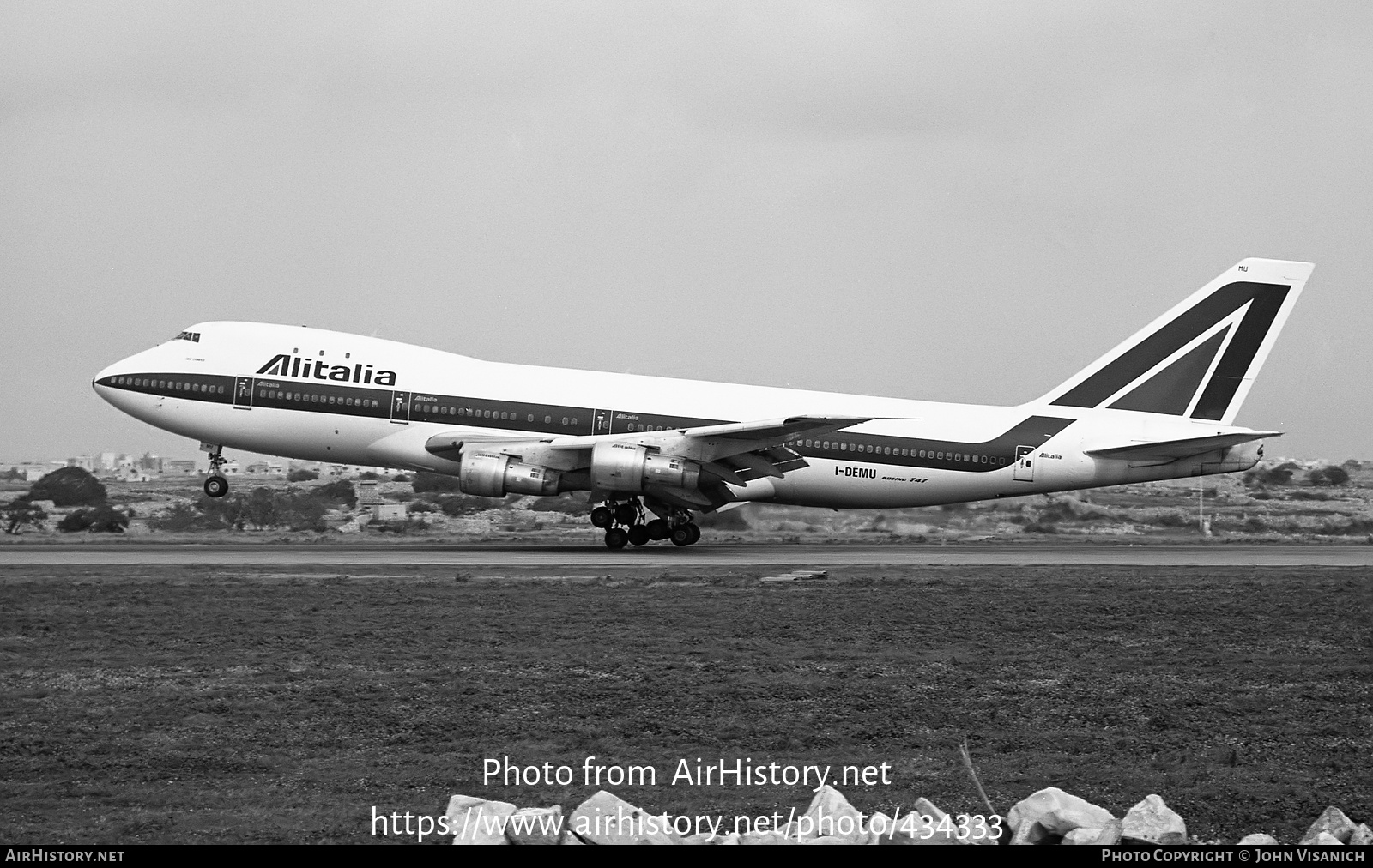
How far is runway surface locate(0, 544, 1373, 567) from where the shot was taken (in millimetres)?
28547

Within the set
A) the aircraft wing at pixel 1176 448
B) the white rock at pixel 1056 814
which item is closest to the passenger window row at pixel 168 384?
the aircraft wing at pixel 1176 448

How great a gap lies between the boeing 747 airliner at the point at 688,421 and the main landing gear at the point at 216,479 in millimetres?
63

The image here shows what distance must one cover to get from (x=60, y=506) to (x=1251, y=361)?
130 feet

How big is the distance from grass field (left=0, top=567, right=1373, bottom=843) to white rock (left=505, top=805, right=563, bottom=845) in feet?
5.05

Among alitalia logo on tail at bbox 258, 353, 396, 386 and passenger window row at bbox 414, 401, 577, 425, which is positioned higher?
alitalia logo on tail at bbox 258, 353, 396, 386

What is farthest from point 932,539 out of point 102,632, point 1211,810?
point 1211,810

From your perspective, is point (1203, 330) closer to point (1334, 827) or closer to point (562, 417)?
point (562, 417)

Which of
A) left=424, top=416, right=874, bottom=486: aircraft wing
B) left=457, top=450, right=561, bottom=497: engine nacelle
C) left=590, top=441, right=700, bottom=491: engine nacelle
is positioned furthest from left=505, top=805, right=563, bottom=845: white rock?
left=457, top=450, right=561, bottom=497: engine nacelle

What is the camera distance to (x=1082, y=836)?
23.6 feet

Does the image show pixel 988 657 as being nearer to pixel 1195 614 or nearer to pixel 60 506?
pixel 1195 614

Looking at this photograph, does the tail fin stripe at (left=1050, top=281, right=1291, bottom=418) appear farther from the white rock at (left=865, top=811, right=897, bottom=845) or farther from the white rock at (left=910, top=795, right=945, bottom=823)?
the white rock at (left=865, top=811, right=897, bottom=845)

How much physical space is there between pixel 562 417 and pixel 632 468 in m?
2.71

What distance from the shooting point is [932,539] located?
132 feet

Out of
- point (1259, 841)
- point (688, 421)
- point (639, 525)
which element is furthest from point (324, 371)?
point (1259, 841)
